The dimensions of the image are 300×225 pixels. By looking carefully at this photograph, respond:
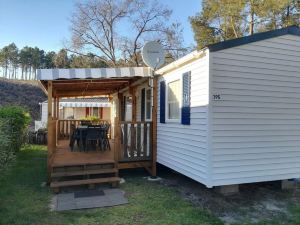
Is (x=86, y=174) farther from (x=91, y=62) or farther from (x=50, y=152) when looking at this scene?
(x=91, y=62)

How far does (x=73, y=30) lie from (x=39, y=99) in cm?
1022

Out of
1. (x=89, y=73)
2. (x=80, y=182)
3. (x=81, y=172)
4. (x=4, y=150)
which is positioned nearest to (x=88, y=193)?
(x=80, y=182)

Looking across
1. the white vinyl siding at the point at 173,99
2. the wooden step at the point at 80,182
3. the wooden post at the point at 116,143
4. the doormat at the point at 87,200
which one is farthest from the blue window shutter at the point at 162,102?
the doormat at the point at 87,200

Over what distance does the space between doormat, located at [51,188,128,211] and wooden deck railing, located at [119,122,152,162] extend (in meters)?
1.43

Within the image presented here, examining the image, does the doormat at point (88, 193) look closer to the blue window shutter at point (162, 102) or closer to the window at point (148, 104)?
the blue window shutter at point (162, 102)

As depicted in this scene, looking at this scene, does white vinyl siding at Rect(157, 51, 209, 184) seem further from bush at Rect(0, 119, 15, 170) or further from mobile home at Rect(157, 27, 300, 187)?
bush at Rect(0, 119, 15, 170)

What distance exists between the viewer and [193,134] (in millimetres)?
6023

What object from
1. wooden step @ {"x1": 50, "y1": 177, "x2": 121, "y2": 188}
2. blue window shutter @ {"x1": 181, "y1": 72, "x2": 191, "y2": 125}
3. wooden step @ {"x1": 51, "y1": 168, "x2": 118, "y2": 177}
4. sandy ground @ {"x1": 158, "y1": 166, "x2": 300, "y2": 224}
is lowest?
sandy ground @ {"x1": 158, "y1": 166, "x2": 300, "y2": 224}

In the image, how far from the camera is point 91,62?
28.6m

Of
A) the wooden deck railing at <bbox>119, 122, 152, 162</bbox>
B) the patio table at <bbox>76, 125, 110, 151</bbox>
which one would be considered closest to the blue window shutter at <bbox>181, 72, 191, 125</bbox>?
the wooden deck railing at <bbox>119, 122, 152, 162</bbox>

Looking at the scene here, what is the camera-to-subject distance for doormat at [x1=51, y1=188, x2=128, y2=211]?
5.46 metres

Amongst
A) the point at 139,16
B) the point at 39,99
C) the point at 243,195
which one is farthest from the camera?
the point at 39,99

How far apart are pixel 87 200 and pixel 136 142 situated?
7.91 feet

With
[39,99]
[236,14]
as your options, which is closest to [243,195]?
[236,14]
